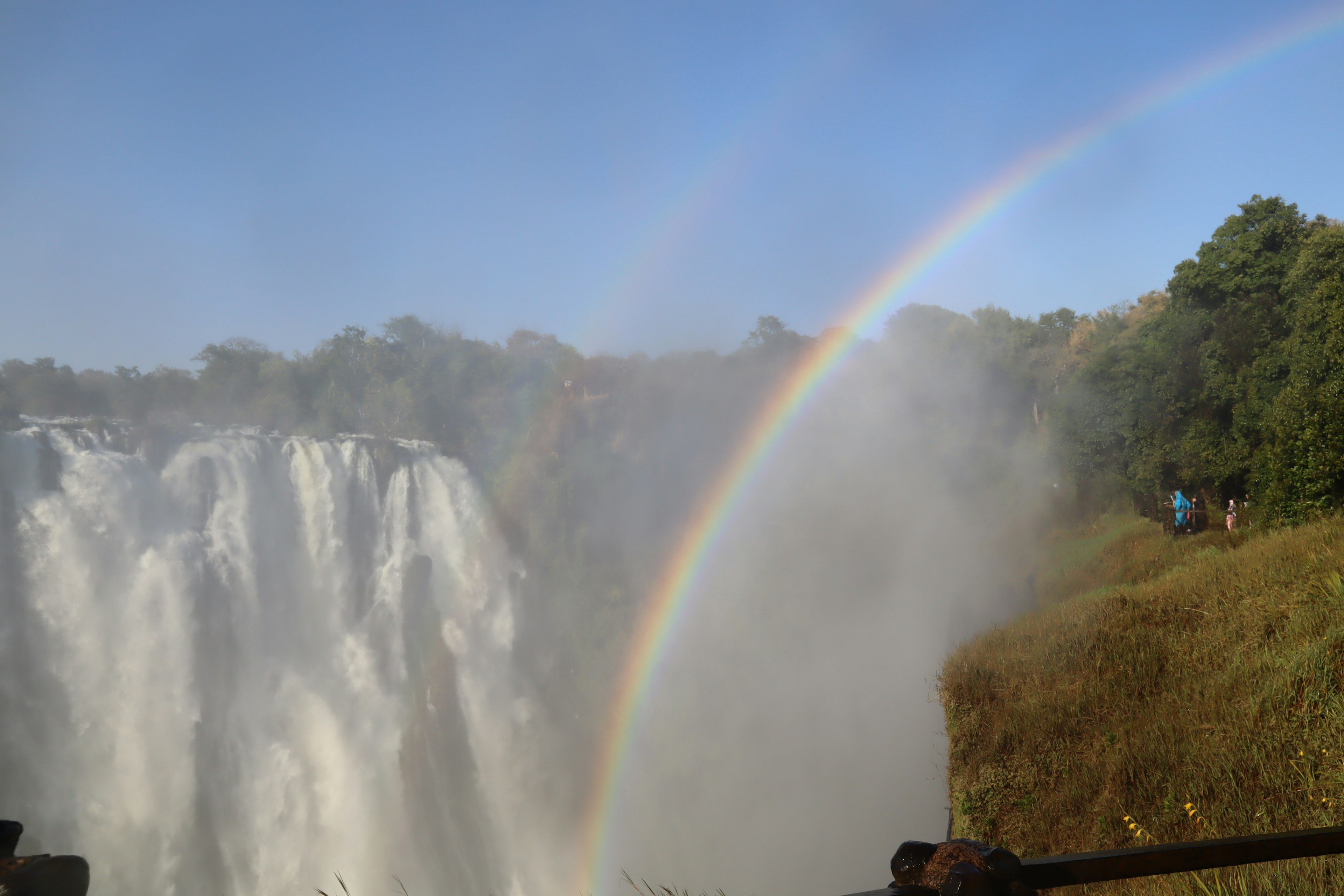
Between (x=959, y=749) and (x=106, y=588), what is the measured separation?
22.4 meters

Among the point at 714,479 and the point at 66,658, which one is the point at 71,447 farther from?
the point at 714,479

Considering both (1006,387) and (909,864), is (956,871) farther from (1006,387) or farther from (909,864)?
(1006,387)

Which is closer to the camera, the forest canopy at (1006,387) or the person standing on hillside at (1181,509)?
the forest canopy at (1006,387)

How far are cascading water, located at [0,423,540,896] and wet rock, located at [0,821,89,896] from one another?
23589 millimetres

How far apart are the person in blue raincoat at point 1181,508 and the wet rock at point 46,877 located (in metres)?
25.8

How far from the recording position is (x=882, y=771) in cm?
2766

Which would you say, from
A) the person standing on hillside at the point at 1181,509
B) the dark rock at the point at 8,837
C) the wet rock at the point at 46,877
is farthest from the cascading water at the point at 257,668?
the person standing on hillside at the point at 1181,509

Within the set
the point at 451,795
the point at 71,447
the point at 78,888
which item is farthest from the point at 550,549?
the point at 78,888

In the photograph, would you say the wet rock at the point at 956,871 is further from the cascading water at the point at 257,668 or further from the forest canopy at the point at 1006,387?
the cascading water at the point at 257,668

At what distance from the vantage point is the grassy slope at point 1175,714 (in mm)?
5199

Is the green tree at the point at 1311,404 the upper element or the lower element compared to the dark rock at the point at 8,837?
upper

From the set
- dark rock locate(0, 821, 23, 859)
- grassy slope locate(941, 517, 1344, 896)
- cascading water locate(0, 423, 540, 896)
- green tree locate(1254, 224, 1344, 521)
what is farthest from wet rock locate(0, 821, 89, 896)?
cascading water locate(0, 423, 540, 896)

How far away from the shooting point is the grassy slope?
520cm

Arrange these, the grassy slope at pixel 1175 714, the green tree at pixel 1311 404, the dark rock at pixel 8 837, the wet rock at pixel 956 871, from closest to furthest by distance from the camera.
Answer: the dark rock at pixel 8 837, the wet rock at pixel 956 871, the grassy slope at pixel 1175 714, the green tree at pixel 1311 404
